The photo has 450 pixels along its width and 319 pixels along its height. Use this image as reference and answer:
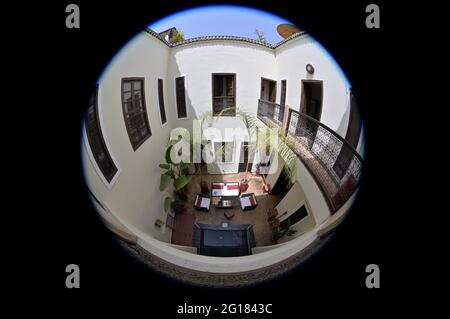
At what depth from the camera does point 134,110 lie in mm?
767

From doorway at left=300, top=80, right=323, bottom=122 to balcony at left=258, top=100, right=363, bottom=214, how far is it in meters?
0.02

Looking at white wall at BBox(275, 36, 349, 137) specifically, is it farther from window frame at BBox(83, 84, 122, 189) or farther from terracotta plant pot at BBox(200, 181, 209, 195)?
window frame at BBox(83, 84, 122, 189)

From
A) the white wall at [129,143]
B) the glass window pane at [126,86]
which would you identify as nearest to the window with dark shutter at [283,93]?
the white wall at [129,143]

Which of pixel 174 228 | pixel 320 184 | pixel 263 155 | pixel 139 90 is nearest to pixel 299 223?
pixel 320 184

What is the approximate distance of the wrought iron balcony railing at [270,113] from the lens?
788 mm

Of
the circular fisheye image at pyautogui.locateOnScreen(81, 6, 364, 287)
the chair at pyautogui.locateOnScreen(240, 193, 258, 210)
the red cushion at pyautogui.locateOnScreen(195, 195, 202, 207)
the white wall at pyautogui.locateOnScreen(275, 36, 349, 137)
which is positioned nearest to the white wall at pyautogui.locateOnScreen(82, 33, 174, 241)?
the circular fisheye image at pyautogui.locateOnScreen(81, 6, 364, 287)

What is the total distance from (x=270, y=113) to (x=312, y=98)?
0.48 ft

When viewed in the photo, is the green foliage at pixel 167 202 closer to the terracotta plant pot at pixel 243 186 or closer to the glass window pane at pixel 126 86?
the terracotta plant pot at pixel 243 186

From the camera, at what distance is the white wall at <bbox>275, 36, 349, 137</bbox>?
76cm

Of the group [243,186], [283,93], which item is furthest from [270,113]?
[243,186]

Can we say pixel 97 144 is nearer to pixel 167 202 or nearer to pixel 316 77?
pixel 167 202

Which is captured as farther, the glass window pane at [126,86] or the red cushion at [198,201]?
the red cushion at [198,201]

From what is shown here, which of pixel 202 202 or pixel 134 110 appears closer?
pixel 134 110

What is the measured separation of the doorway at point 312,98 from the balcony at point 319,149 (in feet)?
0.06
